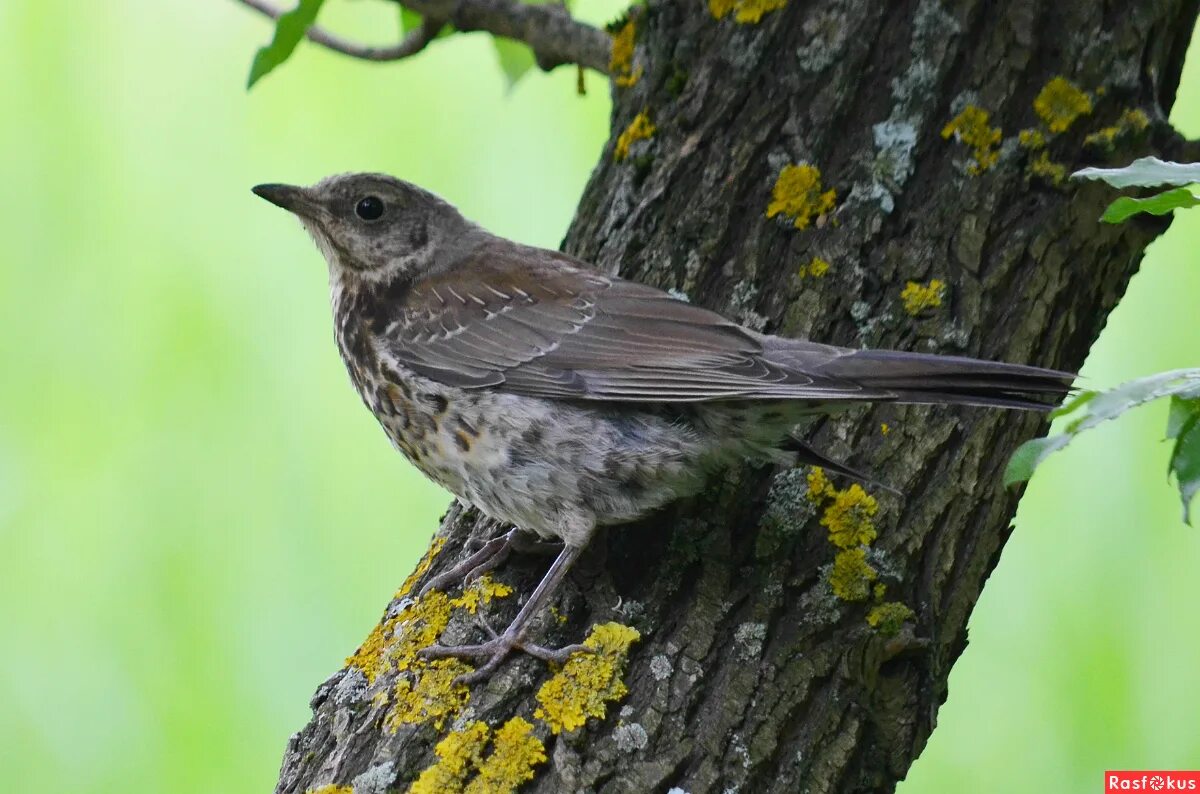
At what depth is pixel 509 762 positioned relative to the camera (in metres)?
2.57

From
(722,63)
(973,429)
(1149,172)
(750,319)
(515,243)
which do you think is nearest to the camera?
(1149,172)

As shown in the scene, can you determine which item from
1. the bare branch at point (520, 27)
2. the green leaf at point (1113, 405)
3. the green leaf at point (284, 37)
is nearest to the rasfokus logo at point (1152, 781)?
the green leaf at point (1113, 405)

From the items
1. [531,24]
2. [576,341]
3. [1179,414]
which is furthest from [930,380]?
[531,24]

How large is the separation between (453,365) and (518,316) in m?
0.24

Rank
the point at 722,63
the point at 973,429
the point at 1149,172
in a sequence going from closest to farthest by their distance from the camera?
the point at 1149,172, the point at 973,429, the point at 722,63

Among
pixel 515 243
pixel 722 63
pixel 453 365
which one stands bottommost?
pixel 453 365

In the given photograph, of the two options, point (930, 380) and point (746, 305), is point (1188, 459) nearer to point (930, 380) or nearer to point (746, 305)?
point (930, 380)

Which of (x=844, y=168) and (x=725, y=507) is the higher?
(x=844, y=168)

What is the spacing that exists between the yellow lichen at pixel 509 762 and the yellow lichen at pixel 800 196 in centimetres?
154

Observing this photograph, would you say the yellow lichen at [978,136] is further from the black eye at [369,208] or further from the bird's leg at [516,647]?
the black eye at [369,208]

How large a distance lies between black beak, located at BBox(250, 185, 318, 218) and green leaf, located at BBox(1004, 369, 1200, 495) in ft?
7.87

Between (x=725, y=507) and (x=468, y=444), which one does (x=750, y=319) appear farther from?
(x=468, y=444)

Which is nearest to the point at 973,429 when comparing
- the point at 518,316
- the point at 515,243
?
the point at 518,316

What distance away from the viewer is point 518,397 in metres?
3.20
